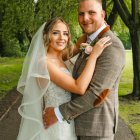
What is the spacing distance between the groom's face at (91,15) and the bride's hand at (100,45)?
0.16m

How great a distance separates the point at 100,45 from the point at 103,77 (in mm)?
274

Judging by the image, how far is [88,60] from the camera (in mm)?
3369

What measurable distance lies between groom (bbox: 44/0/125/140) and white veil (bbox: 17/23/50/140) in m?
0.23

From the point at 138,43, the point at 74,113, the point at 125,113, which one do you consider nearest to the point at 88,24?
the point at 74,113

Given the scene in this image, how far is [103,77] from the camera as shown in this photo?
10.9 ft

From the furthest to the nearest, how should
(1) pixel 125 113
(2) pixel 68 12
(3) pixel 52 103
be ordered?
1. (2) pixel 68 12
2. (1) pixel 125 113
3. (3) pixel 52 103

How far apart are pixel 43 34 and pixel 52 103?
0.66 meters

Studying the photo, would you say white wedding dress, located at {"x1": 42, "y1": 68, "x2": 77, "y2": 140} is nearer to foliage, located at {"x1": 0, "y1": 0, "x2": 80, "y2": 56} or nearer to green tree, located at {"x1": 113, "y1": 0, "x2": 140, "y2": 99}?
foliage, located at {"x1": 0, "y1": 0, "x2": 80, "y2": 56}

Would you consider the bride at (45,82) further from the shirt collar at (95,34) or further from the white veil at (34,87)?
the shirt collar at (95,34)

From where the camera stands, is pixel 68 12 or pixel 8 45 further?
pixel 8 45

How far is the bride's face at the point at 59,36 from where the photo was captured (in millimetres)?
3680

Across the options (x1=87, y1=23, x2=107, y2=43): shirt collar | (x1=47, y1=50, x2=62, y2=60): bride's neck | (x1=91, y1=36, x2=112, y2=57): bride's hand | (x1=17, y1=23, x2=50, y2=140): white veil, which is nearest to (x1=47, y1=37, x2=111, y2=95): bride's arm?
(x1=91, y1=36, x2=112, y2=57): bride's hand

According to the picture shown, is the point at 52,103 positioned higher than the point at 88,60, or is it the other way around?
the point at 88,60

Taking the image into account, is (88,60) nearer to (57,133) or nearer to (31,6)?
(57,133)
